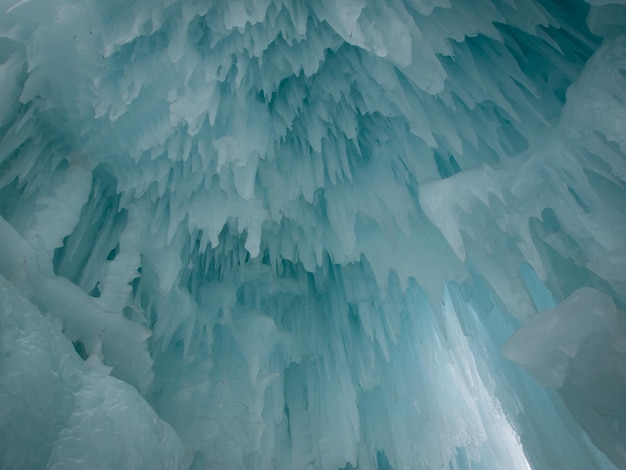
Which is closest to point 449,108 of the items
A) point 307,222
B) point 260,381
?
point 307,222

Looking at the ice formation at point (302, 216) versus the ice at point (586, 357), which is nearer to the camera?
the ice at point (586, 357)

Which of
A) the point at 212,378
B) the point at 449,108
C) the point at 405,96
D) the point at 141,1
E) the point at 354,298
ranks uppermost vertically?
the point at 141,1

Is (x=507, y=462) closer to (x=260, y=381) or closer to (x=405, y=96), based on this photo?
(x=260, y=381)

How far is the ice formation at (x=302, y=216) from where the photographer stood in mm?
2445

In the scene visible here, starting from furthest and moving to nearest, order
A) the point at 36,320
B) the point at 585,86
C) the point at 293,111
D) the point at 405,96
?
the point at 293,111 → the point at 405,96 → the point at 585,86 → the point at 36,320

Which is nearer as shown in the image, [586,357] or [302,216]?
[586,357]

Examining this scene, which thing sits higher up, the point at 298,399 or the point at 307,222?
the point at 307,222

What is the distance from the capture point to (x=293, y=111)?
3.68 meters

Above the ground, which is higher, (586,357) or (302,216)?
(302,216)

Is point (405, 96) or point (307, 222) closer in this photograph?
point (405, 96)

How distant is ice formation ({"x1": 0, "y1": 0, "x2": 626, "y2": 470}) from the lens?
2.45 metres

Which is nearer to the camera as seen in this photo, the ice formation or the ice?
the ice

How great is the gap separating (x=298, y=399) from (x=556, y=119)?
417 cm

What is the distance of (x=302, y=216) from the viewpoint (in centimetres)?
Result: 436
